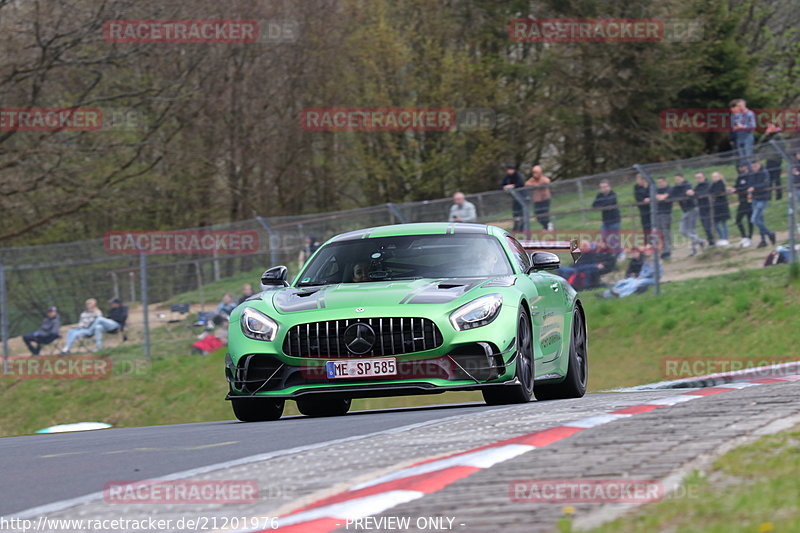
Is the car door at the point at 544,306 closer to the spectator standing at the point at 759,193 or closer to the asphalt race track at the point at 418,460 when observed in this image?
the asphalt race track at the point at 418,460

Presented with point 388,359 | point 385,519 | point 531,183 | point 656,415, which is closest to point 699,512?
point 385,519

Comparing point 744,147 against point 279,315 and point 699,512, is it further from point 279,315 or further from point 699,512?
point 699,512

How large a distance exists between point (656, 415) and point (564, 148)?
139ft

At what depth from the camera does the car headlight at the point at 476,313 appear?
10289 millimetres

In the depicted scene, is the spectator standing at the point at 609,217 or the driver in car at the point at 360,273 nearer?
the driver in car at the point at 360,273

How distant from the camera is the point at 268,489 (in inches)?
233

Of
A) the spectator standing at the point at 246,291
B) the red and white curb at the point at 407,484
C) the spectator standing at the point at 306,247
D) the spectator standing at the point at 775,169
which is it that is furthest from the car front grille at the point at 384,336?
the spectator standing at the point at 306,247

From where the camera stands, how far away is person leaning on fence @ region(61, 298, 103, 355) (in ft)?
82.5

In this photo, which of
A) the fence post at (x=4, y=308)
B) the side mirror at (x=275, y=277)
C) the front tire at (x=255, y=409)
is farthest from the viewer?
the fence post at (x=4, y=308)

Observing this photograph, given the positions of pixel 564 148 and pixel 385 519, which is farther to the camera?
pixel 564 148

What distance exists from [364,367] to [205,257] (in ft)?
50.6

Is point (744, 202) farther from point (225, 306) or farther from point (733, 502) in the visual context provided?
point (733, 502)

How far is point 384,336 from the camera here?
1027 centimetres

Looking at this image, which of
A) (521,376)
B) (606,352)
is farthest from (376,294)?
(606,352)
